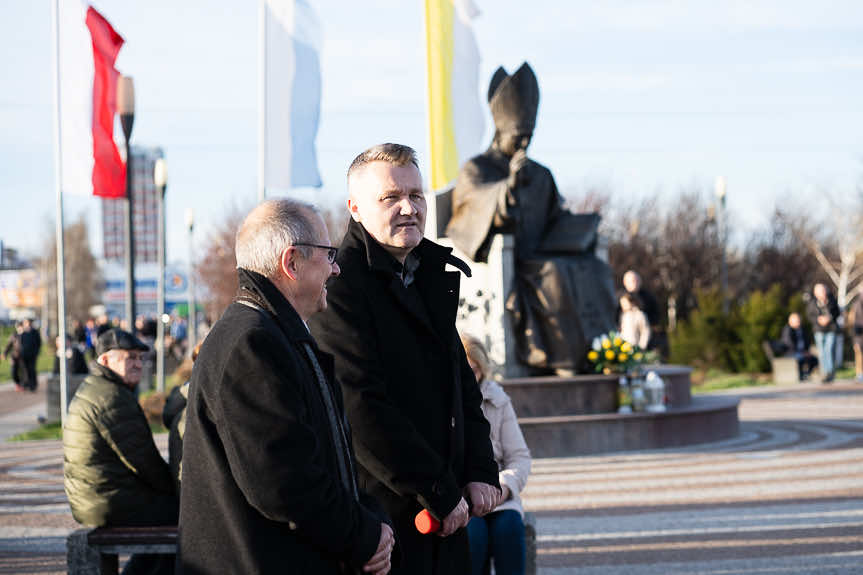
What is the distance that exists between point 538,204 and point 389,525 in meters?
10.4

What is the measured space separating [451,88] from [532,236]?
3143 millimetres

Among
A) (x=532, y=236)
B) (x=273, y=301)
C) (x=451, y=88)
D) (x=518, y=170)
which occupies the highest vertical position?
(x=451, y=88)

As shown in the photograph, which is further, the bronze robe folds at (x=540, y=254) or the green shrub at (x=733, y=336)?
the green shrub at (x=733, y=336)

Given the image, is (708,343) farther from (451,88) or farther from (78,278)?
(78,278)

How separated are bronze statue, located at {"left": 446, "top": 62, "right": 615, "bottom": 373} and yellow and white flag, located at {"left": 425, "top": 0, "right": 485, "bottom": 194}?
159 cm

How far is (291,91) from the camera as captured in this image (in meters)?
14.1

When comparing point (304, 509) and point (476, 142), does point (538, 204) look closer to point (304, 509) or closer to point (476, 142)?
point (476, 142)

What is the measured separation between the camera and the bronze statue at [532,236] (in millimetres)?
12688

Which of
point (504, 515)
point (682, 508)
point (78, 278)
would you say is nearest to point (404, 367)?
point (504, 515)

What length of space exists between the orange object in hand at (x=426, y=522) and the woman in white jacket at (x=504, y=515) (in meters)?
1.51

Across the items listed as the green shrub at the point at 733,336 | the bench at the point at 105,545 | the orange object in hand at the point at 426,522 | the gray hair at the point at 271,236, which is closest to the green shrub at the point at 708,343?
the green shrub at the point at 733,336

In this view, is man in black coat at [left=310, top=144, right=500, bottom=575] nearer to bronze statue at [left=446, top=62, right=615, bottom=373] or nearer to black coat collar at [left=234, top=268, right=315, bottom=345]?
black coat collar at [left=234, top=268, right=315, bottom=345]

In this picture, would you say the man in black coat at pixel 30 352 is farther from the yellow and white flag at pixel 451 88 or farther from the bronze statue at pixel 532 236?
the bronze statue at pixel 532 236

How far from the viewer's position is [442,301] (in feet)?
12.5
